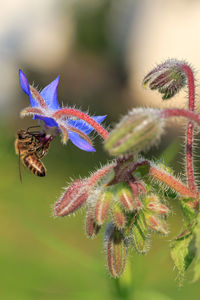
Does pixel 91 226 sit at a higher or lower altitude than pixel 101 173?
lower

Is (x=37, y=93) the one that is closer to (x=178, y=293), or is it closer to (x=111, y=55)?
(x=178, y=293)

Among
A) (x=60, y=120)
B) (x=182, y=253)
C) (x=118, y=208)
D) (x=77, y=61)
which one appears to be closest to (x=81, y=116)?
(x=60, y=120)

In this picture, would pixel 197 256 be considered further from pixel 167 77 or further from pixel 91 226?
pixel 167 77

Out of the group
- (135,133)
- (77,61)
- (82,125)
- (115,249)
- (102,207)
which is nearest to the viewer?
(135,133)

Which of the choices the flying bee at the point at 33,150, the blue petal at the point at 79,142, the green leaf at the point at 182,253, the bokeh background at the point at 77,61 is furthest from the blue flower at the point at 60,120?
the bokeh background at the point at 77,61

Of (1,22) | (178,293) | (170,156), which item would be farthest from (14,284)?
(1,22)

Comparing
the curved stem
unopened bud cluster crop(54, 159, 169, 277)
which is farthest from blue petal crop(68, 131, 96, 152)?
the curved stem

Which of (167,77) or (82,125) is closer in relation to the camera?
(167,77)

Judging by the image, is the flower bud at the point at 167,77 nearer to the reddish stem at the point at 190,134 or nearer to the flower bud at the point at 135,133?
the reddish stem at the point at 190,134
